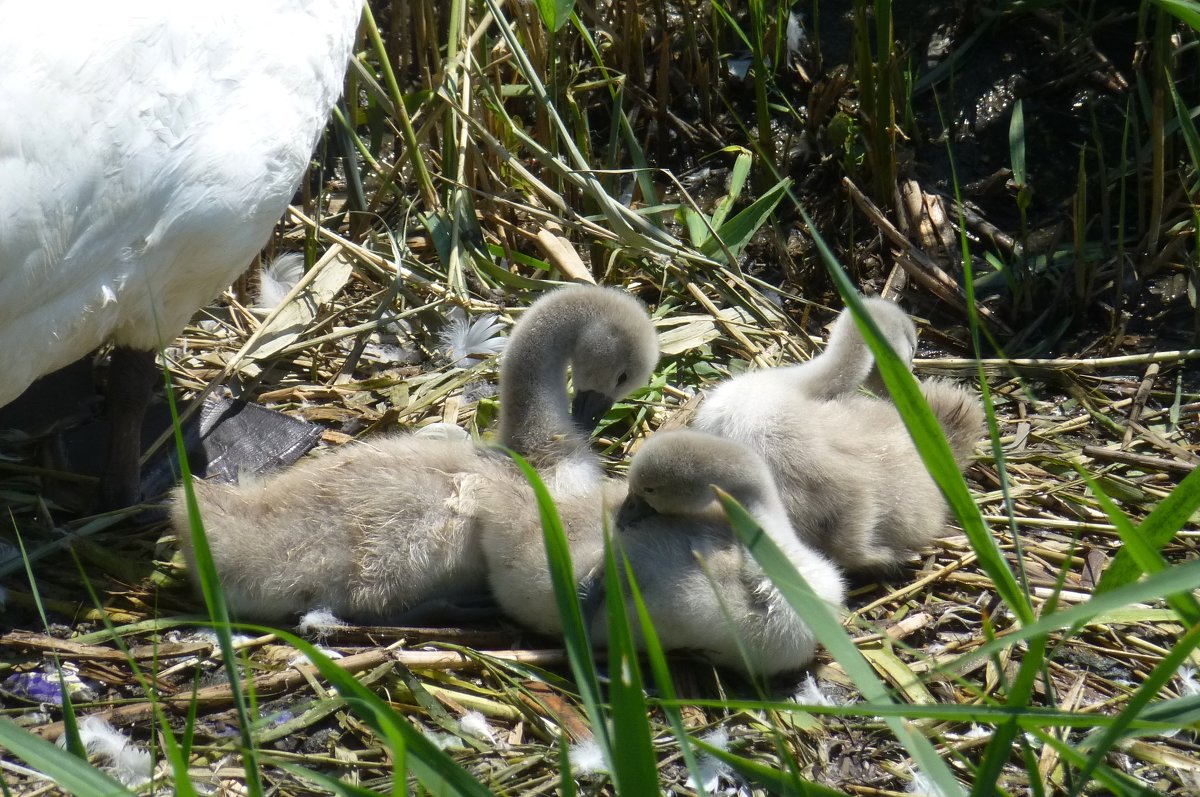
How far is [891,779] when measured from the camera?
2.26 meters

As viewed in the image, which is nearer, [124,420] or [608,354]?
[608,354]

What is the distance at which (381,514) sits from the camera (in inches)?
102

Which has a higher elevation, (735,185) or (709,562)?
(735,185)

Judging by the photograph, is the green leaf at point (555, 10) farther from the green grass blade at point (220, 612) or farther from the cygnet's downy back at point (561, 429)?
the green grass blade at point (220, 612)

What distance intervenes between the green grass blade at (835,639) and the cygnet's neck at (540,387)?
1195 mm

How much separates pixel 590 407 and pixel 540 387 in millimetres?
196

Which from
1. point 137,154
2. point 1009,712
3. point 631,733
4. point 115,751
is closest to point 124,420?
point 137,154

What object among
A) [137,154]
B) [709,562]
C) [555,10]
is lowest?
[709,562]

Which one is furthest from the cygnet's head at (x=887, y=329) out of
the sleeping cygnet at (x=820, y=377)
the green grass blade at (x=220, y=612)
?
the green grass blade at (x=220, y=612)

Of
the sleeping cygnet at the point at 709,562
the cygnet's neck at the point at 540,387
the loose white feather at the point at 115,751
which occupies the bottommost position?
the loose white feather at the point at 115,751

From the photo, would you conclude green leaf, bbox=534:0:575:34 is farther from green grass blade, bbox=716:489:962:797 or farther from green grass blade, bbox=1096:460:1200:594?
green grass blade, bbox=1096:460:1200:594

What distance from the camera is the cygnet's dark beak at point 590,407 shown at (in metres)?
2.94

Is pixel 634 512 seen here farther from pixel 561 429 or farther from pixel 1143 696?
pixel 1143 696

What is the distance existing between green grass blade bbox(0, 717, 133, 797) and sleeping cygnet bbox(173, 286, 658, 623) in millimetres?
1054
